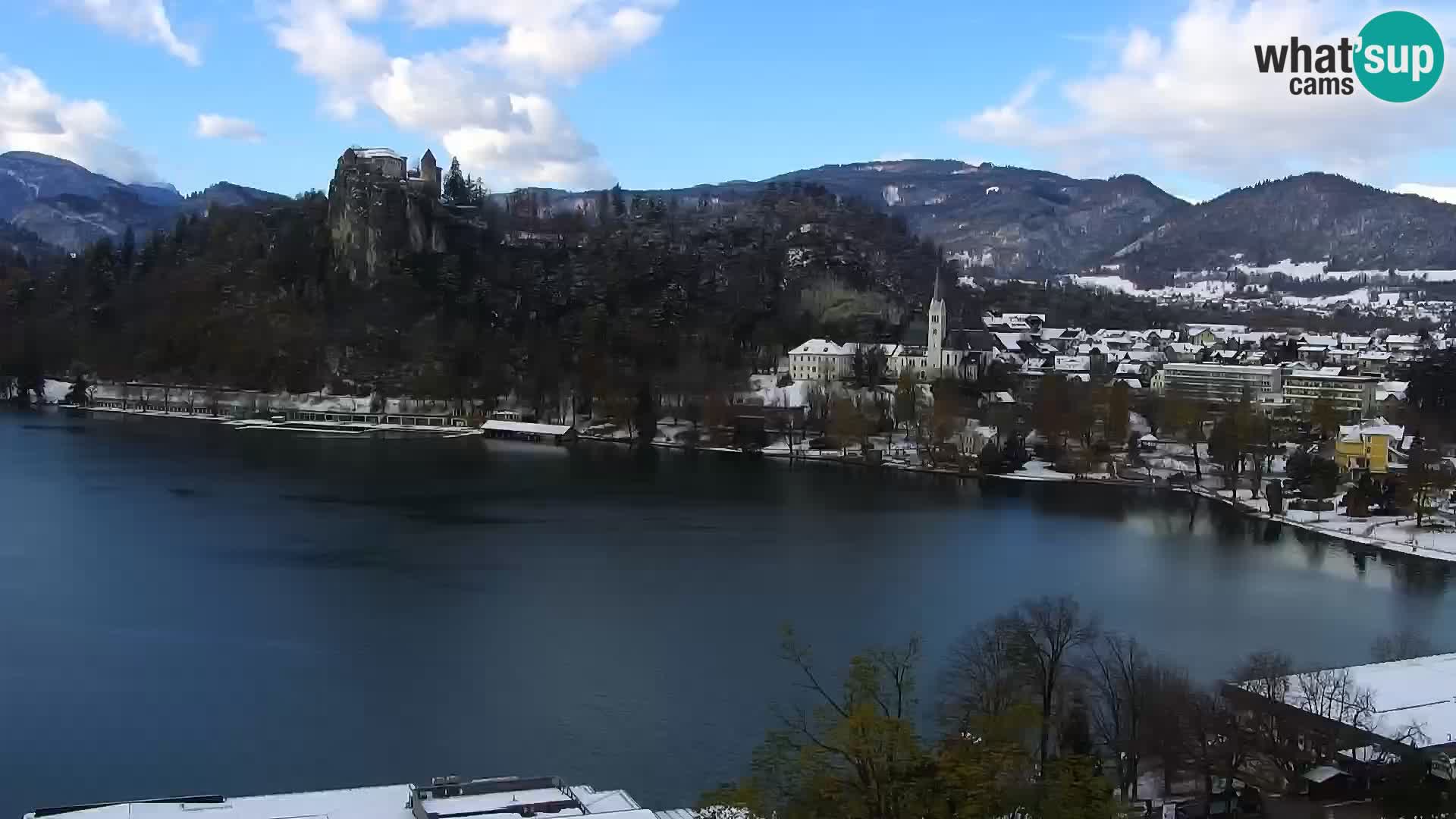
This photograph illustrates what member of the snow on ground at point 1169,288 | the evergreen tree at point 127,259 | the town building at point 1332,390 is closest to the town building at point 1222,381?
the town building at point 1332,390

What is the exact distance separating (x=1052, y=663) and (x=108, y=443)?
17.8 m

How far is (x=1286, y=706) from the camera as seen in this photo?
240 inches

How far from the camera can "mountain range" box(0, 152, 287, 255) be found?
8219cm

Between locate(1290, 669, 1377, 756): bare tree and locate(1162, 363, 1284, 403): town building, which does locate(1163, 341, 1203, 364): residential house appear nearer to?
locate(1162, 363, 1284, 403): town building

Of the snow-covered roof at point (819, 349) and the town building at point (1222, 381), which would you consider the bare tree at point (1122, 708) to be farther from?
the snow-covered roof at point (819, 349)

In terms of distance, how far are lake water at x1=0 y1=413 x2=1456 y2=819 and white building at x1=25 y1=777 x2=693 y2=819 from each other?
0.58m

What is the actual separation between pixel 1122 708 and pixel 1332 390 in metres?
19.2

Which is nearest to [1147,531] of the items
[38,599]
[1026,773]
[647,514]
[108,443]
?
[647,514]

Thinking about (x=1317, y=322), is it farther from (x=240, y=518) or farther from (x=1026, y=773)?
(x=1026, y=773)

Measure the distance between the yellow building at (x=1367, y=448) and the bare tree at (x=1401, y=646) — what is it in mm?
8504

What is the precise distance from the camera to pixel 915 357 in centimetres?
2602

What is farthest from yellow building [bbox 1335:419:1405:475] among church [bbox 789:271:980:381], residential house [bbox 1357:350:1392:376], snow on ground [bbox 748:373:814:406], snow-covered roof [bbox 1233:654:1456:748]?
snow-covered roof [bbox 1233:654:1456:748]

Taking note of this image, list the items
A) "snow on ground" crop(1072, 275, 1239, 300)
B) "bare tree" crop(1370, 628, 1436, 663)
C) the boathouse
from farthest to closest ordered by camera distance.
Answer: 1. "snow on ground" crop(1072, 275, 1239, 300)
2. the boathouse
3. "bare tree" crop(1370, 628, 1436, 663)

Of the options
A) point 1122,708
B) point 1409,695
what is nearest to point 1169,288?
point 1409,695
